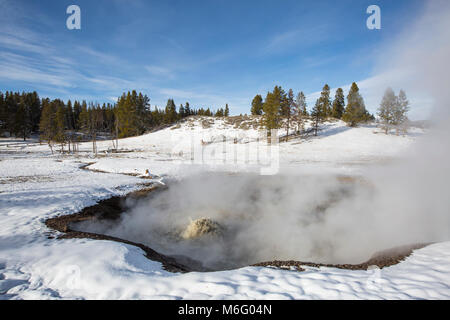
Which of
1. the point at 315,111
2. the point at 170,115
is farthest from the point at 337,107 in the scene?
the point at 170,115

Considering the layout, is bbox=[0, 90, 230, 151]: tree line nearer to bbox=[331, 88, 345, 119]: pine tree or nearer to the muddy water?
the muddy water

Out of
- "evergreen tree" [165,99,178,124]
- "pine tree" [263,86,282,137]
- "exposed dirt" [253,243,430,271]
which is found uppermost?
"evergreen tree" [165,99,178,124]

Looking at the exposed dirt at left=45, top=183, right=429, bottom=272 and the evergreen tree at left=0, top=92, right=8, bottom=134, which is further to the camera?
the evergreen tree at left=0, top=92, right=8, bottom=134

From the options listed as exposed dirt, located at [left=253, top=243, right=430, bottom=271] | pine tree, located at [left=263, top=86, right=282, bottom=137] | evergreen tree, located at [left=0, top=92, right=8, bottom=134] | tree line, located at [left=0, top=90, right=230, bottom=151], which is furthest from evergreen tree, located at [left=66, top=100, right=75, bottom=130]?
exposed dirt, located at [left=253, top=243, right=430, bottom=271]

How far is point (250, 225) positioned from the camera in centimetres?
1023

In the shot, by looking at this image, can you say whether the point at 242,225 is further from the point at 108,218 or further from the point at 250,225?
the point at 108,218

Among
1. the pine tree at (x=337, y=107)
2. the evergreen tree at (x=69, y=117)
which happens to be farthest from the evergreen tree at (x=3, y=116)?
the pine tree at (x=337, y=107)

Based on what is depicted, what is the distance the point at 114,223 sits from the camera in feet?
32.6

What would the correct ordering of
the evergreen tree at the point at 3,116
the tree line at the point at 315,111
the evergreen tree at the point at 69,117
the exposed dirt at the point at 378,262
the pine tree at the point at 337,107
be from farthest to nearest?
1. the evergreen tree at the point at 69,117
2. the pine tree at the point at 337,107
3. the evergreen tree at the point at 3,116
4. the tree line at the point at 315,111
5. the exposed dirt at the point at 378,262

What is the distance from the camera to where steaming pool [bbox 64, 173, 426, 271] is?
787cm

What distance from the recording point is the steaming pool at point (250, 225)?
787cm

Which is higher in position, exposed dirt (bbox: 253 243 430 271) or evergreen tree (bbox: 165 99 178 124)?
evergreen tree (bbox: 165 99 178 124)

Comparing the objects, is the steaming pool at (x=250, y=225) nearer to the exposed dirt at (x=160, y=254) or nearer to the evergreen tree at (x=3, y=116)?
the exposed dirt at (x=160, y=254)
